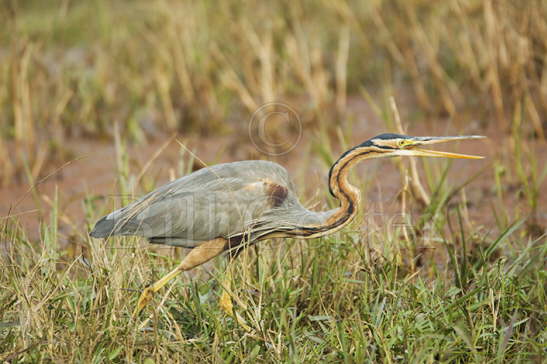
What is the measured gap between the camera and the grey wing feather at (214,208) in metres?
3.21

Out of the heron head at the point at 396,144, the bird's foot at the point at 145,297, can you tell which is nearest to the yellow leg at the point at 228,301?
the bird's foot at the point at 145,297

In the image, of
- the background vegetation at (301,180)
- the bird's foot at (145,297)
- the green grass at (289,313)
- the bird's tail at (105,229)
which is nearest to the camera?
the green grass at (289,313)

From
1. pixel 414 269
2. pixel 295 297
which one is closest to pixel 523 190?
pixel 414 269

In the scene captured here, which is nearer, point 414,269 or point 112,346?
point 112,346

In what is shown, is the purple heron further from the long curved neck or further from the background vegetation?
the background vegetation

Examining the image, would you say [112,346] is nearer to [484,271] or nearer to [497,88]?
[484,271]

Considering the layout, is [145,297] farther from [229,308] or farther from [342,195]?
[342,195]

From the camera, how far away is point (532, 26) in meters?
5.70

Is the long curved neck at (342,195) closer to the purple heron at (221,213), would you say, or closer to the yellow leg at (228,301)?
the purple heron at (221,213)

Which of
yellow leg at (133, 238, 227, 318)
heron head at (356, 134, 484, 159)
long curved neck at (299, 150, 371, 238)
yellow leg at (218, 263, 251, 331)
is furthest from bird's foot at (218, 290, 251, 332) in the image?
heron head at (356, 134, 484, 159)

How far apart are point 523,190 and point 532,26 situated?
1.68 metres

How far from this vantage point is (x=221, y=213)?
3213mm

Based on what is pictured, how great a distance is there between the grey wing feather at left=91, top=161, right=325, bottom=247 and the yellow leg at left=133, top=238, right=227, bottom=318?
5 cm

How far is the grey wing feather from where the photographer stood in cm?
321
